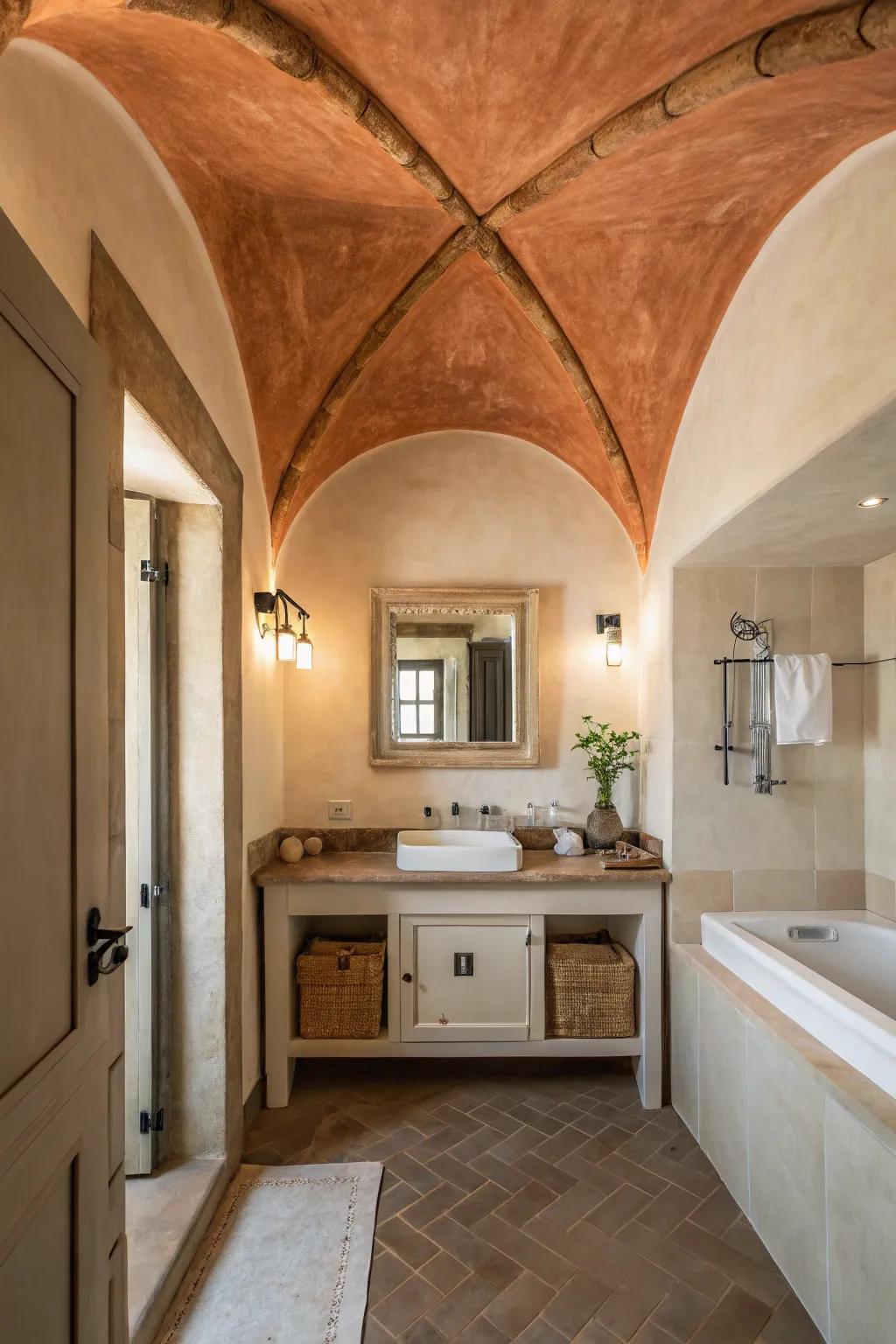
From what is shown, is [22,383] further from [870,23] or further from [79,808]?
[870,23]

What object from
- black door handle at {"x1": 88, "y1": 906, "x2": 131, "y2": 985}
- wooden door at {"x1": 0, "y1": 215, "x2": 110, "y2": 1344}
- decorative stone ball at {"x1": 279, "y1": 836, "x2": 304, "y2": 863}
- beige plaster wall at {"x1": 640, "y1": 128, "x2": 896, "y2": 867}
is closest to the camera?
wooden door at {"x1": 0, "y1": 215, "x2": 110, "y2": 1344}

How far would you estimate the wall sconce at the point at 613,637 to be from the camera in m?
3.57

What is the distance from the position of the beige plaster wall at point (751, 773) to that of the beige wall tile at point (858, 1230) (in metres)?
1.17

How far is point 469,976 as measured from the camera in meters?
3.06

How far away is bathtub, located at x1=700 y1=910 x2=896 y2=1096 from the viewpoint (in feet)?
6.86

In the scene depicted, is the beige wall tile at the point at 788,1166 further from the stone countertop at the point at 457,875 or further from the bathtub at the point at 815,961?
the stone countertop at the point at 457,875

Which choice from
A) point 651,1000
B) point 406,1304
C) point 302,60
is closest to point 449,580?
point 651,1000

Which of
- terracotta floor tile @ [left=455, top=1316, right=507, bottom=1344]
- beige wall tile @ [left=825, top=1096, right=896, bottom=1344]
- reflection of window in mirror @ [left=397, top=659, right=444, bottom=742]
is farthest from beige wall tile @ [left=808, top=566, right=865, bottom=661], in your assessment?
terracotta floor tile @ [left=455, top=1316, right=507, bottom=1344]

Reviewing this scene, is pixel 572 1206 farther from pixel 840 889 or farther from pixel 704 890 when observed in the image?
pixel 840 889

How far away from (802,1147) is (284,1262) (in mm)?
1518

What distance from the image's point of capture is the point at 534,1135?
2.75m

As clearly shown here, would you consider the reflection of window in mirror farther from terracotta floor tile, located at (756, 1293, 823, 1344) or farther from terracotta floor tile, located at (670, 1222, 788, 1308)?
terracotta floor tile, located at (756, 1293, 823, 1344)

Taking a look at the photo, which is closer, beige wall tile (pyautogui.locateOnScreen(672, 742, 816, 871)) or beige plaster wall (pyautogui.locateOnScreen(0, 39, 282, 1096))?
beige plaster wall (pyautogui.locateOnScreen(0, 39, 282, 1096))

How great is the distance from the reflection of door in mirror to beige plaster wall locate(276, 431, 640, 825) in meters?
0.19
